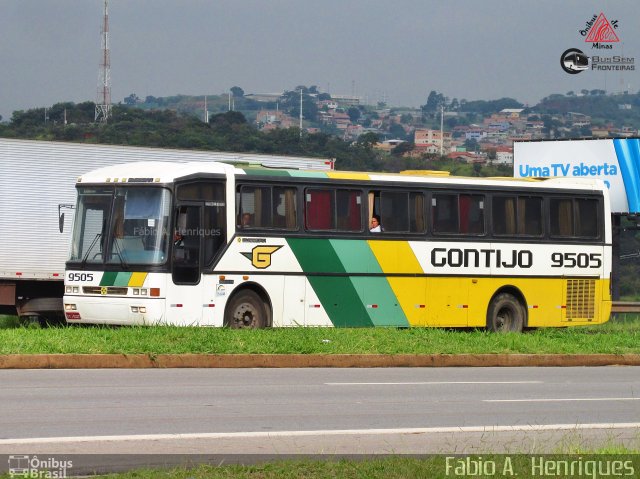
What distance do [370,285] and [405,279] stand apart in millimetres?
924

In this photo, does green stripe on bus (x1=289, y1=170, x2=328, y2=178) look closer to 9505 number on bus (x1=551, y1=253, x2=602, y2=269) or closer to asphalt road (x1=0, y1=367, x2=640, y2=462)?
9505 number on bus (x1=551, y1=253, x2=602, y2=269)

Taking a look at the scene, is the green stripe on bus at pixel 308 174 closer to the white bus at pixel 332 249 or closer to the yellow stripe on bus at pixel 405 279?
the white bus at pixel 332 249

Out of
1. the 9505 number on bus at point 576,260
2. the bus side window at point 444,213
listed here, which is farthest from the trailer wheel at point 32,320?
the 9505 number on bus at point 576,260

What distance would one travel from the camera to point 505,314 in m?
27.2

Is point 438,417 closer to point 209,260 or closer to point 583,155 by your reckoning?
point 209,260

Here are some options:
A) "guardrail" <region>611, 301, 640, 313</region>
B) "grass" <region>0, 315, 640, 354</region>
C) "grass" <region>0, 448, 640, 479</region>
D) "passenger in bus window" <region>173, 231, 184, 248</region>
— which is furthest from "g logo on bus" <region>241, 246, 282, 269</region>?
"guardrail" <region>611, 301, 640, 313</region>

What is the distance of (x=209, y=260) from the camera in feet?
75.3

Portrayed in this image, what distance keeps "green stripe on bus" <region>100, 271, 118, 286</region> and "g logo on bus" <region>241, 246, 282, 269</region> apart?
250 centimetres

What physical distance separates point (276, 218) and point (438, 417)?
10977mm

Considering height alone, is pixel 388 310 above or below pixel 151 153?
below

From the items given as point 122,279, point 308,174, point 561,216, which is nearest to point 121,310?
point 122,279

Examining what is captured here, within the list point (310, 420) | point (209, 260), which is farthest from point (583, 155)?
point (310, 420)

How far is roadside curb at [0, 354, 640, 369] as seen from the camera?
57.4 feet

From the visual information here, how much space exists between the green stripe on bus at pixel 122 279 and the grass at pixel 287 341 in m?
1.37
